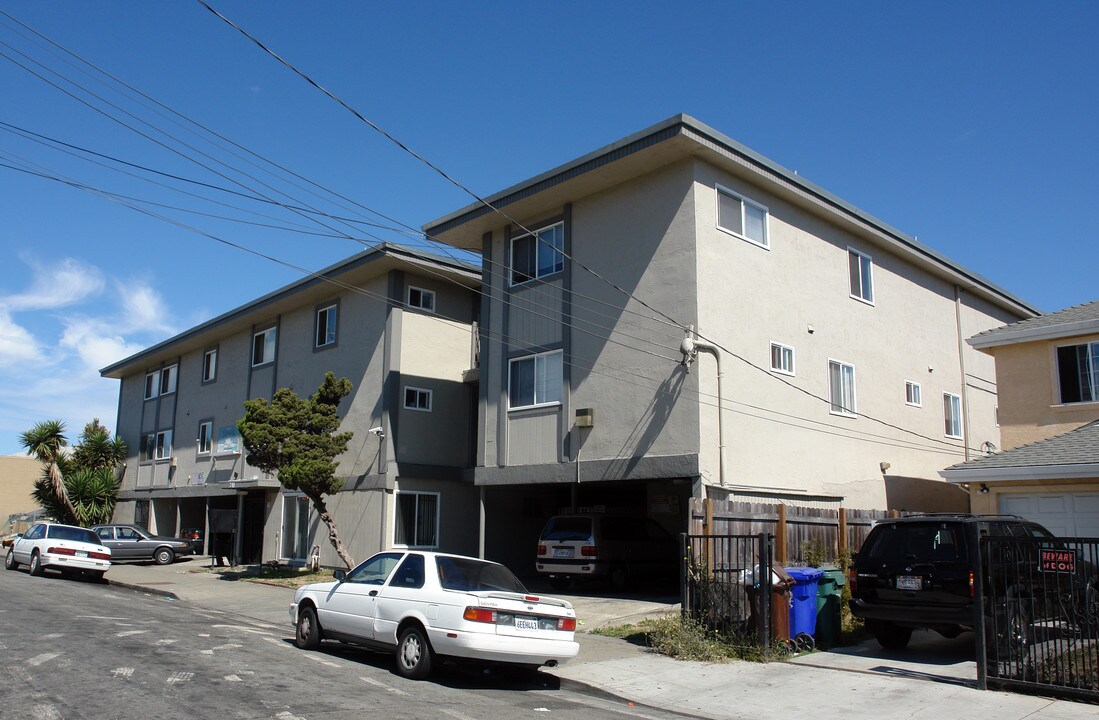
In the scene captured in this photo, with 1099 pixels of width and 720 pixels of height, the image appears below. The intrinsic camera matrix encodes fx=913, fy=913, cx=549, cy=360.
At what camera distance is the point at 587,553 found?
61.4 ft

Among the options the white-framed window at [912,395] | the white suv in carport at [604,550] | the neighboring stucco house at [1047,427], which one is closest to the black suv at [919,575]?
the neighboring stucco house at [1047,427]

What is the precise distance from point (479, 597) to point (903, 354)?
54.0 feet

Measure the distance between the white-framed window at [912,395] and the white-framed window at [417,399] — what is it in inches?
484

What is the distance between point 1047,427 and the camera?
1895 centimetres

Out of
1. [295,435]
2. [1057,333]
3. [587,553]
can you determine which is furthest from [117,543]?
[1057,333]

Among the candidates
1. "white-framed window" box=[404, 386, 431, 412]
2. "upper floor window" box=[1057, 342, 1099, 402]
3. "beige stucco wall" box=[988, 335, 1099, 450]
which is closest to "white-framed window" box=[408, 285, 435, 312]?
"white-framed window" box=[404, 386, 431, 412]

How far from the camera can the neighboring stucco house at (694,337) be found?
17359 mm

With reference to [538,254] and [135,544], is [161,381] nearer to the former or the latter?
[135,544]

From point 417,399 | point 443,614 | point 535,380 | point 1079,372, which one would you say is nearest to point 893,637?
point 443,614

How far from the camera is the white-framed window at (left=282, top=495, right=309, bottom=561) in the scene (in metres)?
26.2

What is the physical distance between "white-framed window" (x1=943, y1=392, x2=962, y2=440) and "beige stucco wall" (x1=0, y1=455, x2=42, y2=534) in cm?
5190

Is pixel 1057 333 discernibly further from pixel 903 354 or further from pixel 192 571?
pixel 192 571

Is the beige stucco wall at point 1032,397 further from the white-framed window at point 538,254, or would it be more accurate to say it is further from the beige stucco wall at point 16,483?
the beige stucco wall at point 16,483

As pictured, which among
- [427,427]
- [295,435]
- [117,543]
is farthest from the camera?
[117,543]
